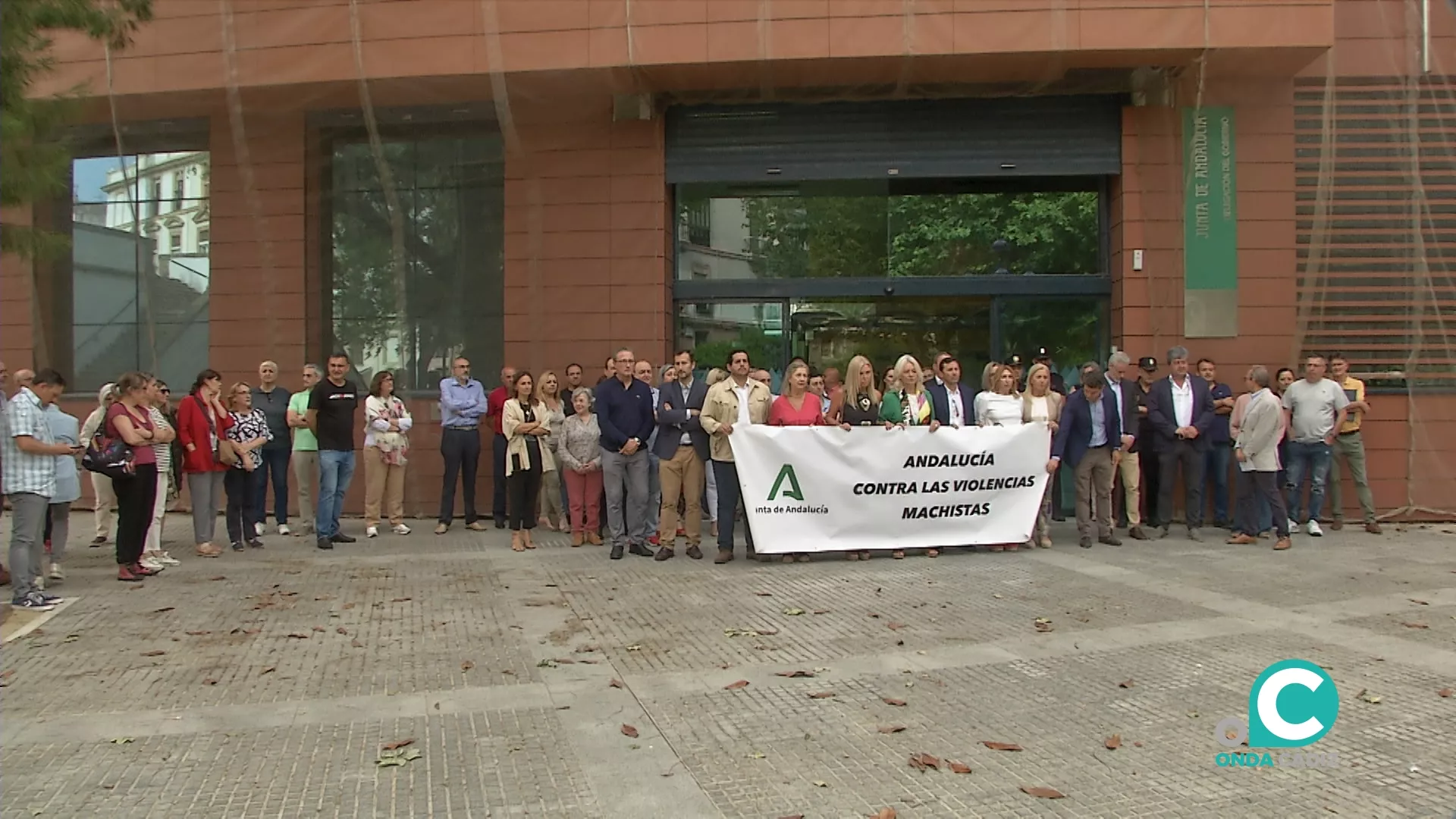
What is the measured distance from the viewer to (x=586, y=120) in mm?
12867

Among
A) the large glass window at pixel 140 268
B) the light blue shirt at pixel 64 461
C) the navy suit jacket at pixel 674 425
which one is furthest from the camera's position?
the large glass window at pixel 140 268

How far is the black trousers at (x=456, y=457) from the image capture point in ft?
38.3

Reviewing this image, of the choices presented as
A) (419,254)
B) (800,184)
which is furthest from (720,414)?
(419,254)

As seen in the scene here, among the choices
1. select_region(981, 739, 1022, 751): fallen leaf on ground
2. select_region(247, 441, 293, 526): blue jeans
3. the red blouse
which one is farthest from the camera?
select_region(247, 441, 293, 526): blue jeans

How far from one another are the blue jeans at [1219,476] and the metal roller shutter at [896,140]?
371 centimetres

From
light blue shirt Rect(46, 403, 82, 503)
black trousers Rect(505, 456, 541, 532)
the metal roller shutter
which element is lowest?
black trousers Rect(505, 456, 541, 532)

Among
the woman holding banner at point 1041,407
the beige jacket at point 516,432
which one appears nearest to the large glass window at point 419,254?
the beige jacket at point 516,432

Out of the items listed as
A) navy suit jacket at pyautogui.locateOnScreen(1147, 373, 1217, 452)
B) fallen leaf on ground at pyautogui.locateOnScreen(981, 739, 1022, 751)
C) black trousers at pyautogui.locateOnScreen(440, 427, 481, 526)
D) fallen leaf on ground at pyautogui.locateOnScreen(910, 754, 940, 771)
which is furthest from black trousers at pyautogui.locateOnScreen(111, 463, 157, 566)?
navy suit jacket at pyautogui.locateOnScreen(1147, 373, 1217, 452)

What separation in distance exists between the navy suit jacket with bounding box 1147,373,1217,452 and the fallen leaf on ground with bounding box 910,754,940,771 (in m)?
7.89

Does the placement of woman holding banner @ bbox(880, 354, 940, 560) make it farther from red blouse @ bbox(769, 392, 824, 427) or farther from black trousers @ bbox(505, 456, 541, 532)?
black trousers @ bbox(505, 456, 541, 532)

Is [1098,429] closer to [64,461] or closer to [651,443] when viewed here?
[651,443]

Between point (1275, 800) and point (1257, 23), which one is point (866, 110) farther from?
point (1275, 800)

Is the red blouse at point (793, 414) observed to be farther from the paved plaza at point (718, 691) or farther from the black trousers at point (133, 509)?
the black trousers at point (133, 509)

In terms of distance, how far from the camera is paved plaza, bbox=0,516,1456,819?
4035mm
